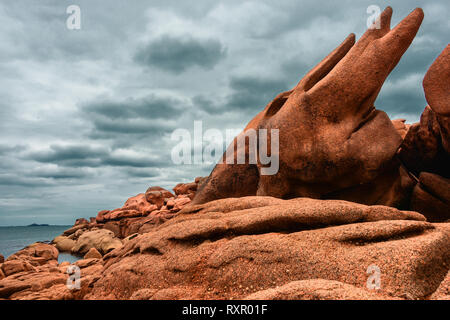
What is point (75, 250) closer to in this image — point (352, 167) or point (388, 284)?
point (352, 167)

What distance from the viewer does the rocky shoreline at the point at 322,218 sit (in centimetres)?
460

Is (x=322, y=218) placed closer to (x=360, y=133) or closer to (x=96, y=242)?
(x=360, y=133)

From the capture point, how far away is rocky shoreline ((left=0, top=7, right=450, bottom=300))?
181 inches

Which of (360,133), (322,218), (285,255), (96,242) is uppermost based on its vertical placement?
(360,133)

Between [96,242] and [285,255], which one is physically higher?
[285,255]

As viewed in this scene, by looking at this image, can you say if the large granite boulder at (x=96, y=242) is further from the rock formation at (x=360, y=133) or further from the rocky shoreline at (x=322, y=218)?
the rock formation at (x=360, y=133)

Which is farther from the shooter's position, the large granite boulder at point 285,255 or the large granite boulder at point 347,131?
the large granite boulder at point 347,131

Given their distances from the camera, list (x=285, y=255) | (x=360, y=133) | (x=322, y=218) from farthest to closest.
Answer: (x=360, y=133)
(x=322, y=218)
(x=285, y=255)

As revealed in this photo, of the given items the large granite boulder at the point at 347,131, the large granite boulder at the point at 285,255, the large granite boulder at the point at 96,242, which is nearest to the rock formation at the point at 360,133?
the large granite boulder at the point at 347,131

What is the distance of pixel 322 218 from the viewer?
6.22m

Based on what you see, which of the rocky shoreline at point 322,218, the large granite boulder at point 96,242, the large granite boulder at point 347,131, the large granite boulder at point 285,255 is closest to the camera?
the large granite boulder at point 285,255

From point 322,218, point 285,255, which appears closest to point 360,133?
point 322,218
